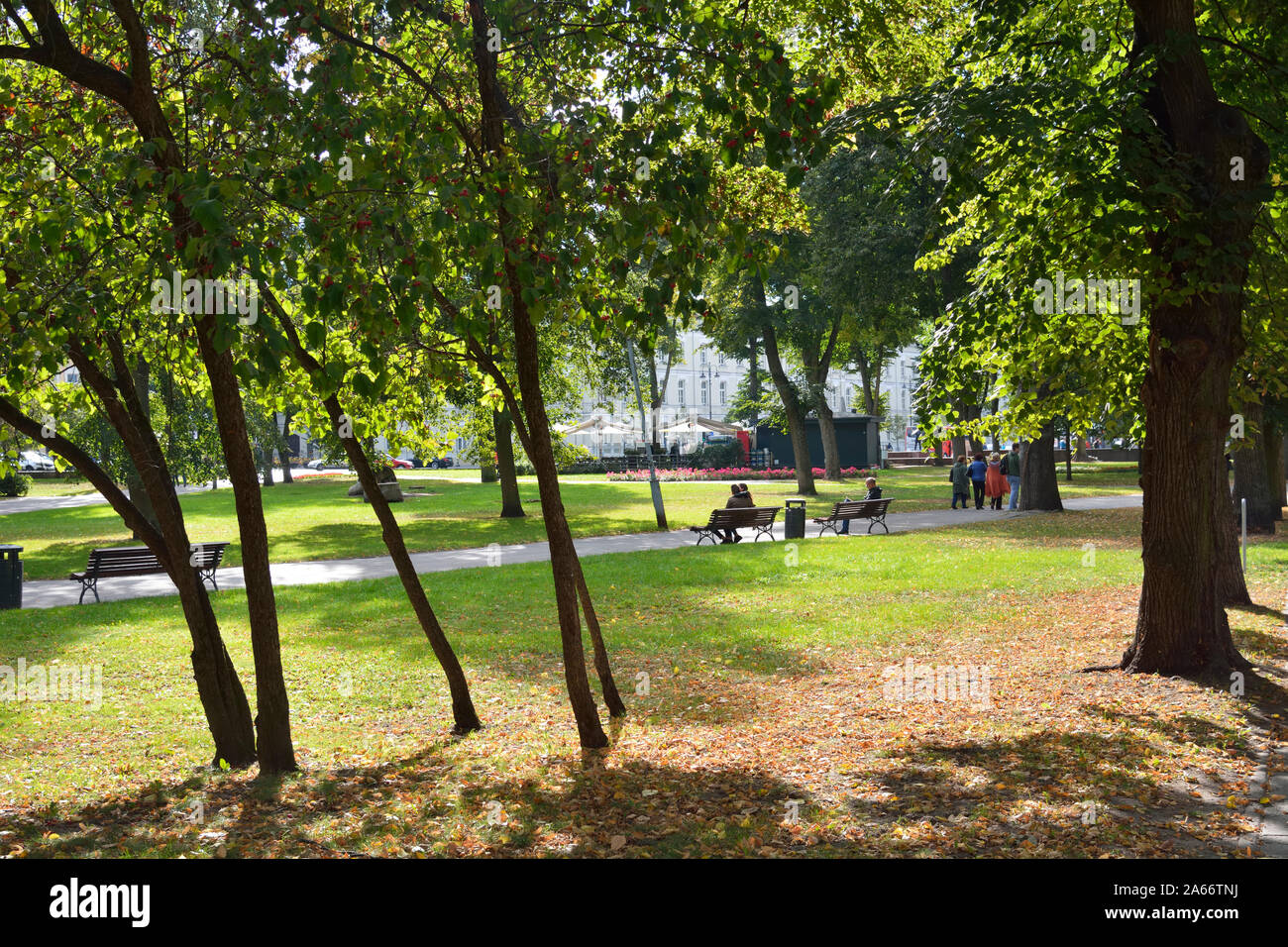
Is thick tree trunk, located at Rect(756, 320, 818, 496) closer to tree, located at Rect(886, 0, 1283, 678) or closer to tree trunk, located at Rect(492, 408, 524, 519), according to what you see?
tree trunk, located at Rect(492, 408, 524, 519)

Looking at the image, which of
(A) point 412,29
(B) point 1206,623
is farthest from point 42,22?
(B) point 1206,623

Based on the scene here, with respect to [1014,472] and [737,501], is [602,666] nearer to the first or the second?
[737,501]

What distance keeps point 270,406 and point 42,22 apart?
3.47 m

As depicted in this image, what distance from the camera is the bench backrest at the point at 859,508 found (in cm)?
2292

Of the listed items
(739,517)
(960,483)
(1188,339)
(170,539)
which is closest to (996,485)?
Result: (960,483)

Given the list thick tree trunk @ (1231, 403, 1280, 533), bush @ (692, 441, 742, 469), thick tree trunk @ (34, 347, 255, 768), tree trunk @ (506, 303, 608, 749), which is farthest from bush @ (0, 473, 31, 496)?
tree trunk @ (506, 303, 608, 749)

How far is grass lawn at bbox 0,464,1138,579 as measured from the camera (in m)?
23.2

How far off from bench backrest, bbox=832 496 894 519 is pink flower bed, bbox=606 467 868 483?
85.2 feet

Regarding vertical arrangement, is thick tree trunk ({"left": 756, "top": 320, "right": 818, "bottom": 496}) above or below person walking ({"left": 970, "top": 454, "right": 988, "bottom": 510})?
above

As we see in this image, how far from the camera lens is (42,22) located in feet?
20.0

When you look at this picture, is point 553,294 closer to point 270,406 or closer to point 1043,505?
point 270,406

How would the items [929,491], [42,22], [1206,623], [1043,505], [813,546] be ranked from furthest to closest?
[929,491] < [1043,505] < [813,546] < [1206,623] < [42,22]

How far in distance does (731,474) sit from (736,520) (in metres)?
30.4

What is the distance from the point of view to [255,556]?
258 inches
